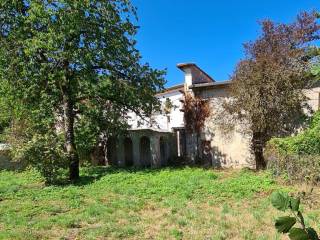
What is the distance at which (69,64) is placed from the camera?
19.2m

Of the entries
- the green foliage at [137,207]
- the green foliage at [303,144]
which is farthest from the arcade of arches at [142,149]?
the green foliage at [303,144]

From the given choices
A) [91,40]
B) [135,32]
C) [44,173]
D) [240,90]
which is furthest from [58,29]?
[240,90]

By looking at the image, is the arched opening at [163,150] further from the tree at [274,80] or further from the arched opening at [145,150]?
the tree at [274,80]

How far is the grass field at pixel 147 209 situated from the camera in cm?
924

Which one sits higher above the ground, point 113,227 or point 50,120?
point 50,120

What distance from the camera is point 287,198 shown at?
1336 millimetres

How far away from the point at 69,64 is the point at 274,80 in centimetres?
971

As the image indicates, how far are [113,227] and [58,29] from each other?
35.9 ft

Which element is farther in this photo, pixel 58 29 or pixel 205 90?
pixel 205 90

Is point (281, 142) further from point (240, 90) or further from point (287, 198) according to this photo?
point (287, 198)

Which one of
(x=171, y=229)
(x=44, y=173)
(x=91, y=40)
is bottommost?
(x=171, y=229)

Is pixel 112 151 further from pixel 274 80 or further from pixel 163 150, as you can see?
pixel 274 80

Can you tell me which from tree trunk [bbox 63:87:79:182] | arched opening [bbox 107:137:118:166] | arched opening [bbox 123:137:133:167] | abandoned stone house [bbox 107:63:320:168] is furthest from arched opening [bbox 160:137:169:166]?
tree trunk [bbox 63:87:79:182]

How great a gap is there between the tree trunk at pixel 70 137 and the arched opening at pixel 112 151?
807 centimetres
